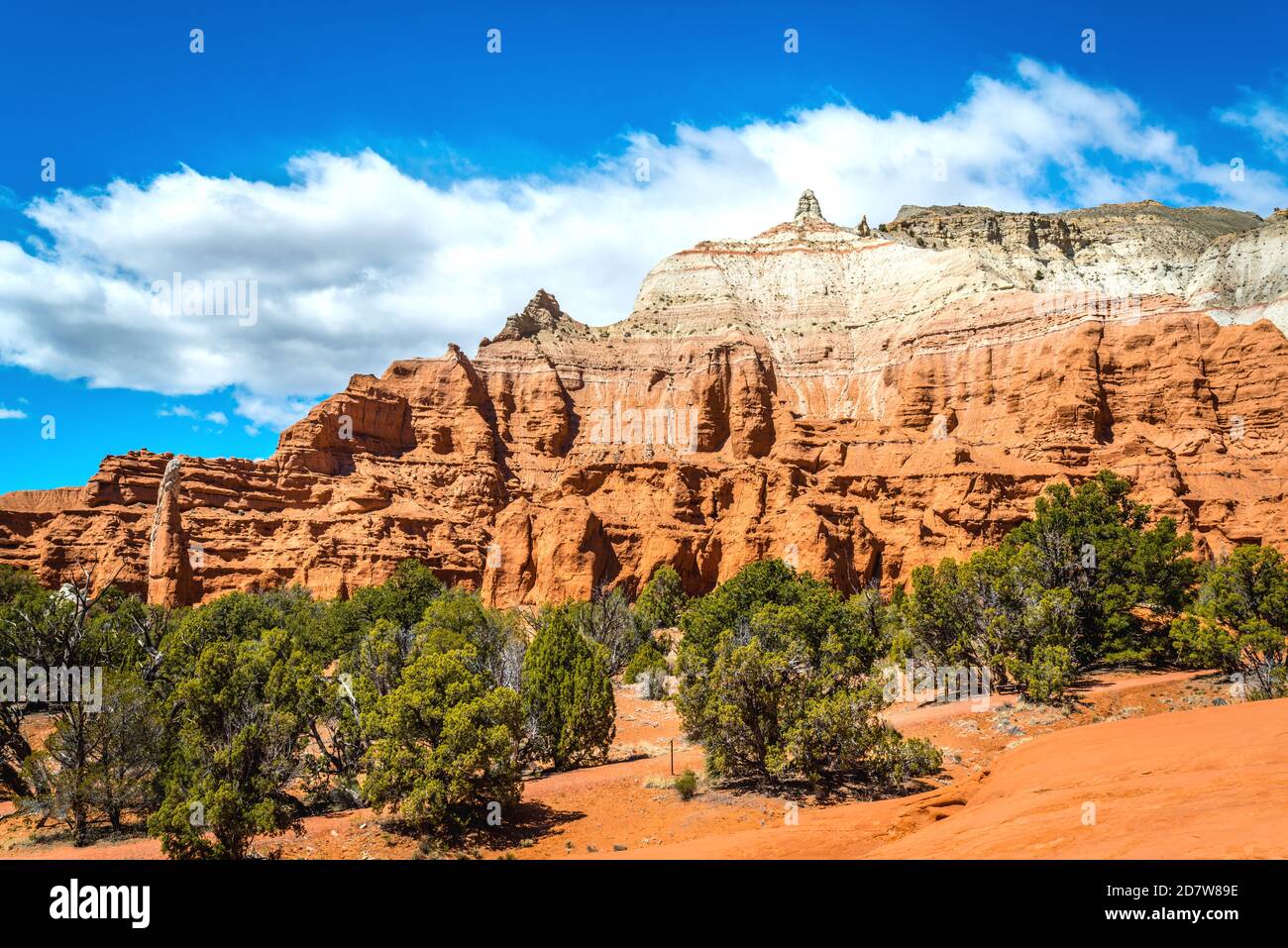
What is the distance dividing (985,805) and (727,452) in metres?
68.3

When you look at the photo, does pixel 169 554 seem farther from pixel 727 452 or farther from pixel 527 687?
pixel 527 687

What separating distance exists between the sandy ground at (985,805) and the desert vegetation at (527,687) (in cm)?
89

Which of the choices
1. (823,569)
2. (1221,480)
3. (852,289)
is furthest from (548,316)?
(1221,480)

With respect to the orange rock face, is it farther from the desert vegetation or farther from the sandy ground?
the sandy ground

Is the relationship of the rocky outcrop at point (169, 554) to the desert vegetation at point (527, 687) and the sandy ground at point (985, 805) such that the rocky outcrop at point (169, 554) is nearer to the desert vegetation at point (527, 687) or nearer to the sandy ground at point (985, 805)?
the desert vegetation at point (527, 687)

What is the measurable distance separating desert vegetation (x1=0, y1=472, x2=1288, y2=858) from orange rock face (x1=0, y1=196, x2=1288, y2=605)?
2648 centimetres

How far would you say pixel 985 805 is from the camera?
1291 centimetres

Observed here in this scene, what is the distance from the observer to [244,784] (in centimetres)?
1700

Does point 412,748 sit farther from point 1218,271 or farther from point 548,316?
point 1218,271

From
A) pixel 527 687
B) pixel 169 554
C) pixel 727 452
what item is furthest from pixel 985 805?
pixel 727 452

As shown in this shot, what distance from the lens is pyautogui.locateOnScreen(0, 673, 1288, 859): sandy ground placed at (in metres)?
8.98

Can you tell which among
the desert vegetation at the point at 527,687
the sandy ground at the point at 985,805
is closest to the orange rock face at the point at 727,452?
the desert vegetation at the point at 527,687

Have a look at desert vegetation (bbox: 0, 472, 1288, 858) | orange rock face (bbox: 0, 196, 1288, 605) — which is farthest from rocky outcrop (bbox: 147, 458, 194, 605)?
desert vegetation (bbox: 0, 472, 1288, 858)

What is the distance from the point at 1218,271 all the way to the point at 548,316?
83332 mm
